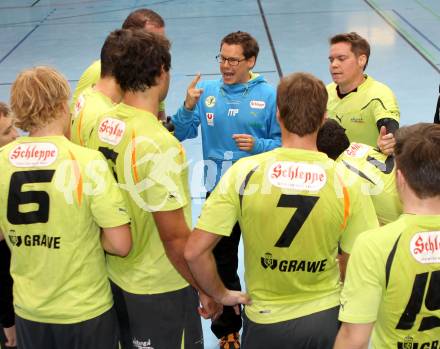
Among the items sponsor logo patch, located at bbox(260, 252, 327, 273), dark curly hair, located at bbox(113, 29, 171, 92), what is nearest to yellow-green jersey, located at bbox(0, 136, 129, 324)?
dark curly hair, located at bbox(113, 29, 171, 92)

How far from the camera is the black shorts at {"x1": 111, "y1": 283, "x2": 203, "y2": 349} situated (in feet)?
11.1

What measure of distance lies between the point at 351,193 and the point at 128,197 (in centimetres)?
112

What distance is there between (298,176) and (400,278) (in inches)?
27.5

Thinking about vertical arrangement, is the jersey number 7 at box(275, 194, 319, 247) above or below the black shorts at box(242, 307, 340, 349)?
above

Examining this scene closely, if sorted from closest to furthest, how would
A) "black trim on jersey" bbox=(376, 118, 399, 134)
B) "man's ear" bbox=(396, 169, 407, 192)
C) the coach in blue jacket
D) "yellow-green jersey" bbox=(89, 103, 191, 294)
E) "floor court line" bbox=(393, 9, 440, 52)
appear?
1. "man's ear" bbox=(396, 169, 407, 192)
2. "yellow-green jersey" bbox=(89, 103, 191, 294)
3. "black trim on jersey" bbox=(376, 118, 399, 134)
4. the coach in blue jacket
5. "floor court line" bbox=(393, 9, 440, 52)

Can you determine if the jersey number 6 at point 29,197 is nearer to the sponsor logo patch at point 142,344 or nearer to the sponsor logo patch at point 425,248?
the sponsor logo patch at point 142,344

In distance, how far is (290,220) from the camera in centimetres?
297

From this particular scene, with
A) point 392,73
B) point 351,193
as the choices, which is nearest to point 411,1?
point 392,73

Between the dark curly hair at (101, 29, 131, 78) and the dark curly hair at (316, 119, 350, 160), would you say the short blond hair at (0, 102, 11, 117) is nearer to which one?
the dark curly hair at (101, 29, 131, 78)

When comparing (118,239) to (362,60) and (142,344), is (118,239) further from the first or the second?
(362,60)

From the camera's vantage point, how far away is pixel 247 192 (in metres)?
3.00

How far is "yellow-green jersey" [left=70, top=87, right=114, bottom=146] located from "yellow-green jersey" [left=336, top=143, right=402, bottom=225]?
5.12 feet

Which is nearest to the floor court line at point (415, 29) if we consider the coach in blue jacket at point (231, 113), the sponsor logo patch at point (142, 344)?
the coach in blue jacket at point (231, 113)

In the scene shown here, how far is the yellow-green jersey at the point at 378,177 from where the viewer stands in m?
3.99
